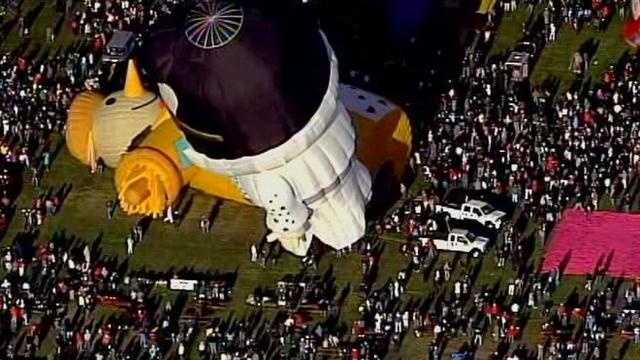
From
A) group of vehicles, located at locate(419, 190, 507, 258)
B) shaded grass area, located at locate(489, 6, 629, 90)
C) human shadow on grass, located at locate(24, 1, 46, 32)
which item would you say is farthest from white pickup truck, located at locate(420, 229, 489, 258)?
human shadow on grass, located at locate(24, 1, 46, 32)

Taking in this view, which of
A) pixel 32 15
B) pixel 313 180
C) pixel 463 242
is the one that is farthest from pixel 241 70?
Answer: pixel 32 15

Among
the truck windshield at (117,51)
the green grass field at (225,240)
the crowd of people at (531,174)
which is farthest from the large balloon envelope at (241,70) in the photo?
the truck windshield at (117,51)

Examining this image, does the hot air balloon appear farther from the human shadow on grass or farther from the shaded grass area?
the human shadow on grass

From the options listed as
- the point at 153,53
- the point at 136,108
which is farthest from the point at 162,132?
the point at 153,53

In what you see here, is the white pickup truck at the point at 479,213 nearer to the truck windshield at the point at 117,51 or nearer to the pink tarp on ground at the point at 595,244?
the pink tarp on ground at the point at 595,244

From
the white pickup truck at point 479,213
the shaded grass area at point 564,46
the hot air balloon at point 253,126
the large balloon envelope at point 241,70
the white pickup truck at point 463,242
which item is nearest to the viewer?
the large balloon envelope at point 241,70
